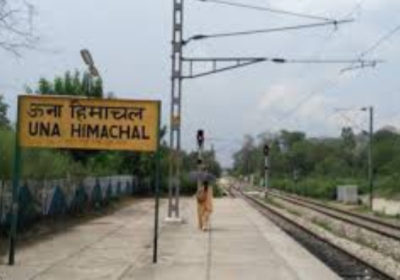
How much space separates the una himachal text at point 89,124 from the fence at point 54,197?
18.3 feet

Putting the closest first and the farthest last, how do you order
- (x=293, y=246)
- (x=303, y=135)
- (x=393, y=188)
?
(x=293, y=246) → (x=393, y=188) → (x=303, y=135)

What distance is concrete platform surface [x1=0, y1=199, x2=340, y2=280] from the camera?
1708cm

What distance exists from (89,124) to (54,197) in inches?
563

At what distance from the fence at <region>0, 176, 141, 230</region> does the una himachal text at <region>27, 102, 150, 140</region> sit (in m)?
5.58

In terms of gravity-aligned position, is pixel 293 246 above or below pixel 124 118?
below

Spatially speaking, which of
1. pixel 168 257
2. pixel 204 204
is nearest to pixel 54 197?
pixel 204 204

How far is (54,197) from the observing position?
106ft

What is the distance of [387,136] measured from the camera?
163000mm

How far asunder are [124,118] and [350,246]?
12881 mm

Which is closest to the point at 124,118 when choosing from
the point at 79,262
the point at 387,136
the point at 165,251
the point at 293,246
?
the point at 79,262

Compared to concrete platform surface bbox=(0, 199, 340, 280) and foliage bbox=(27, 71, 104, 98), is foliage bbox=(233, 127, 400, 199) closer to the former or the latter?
foliage bbox=(27, 71, 104, 98)

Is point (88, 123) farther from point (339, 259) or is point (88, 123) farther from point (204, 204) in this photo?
point (204, 204)

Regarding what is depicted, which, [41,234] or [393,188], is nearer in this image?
[41,234]

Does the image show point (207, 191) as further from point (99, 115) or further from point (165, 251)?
point (99, 115)
